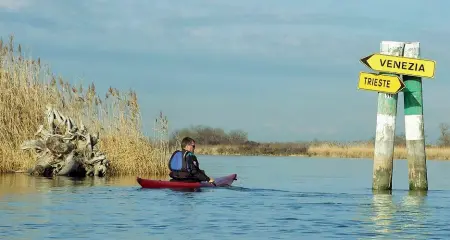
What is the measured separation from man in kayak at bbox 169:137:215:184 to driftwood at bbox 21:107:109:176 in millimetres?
6082

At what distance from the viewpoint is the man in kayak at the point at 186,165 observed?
21.5m

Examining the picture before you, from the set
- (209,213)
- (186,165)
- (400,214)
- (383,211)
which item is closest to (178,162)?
(186,165)

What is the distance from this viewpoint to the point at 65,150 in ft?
89.0

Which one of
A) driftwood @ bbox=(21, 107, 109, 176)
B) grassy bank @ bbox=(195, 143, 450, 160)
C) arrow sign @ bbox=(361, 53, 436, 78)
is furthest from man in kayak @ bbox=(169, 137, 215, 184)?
grassy bank @ bbox=(195, 143, 450, 160)

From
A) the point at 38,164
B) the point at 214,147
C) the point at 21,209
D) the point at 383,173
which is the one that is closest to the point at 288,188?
the point at 383,173

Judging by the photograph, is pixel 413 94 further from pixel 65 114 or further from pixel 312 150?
pixel 312 150

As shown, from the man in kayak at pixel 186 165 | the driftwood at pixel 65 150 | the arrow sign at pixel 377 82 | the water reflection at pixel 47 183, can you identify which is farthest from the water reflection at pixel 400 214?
the driftwood at pixel 65 150

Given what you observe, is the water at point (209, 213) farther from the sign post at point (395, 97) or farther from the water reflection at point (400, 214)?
the sign post at point (395, 97)

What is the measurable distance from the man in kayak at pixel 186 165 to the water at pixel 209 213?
21.6 inches

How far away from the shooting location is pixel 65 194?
66.1 feet

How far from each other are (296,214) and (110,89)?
1202 centimetres

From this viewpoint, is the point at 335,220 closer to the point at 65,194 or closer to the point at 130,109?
the point at 65,194

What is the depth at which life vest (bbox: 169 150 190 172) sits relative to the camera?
21500 millimetres

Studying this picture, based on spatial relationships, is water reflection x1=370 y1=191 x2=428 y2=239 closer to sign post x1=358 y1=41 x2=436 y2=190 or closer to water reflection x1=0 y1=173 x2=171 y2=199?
sign post x1=358 y1=41 x2=436 y2=190
